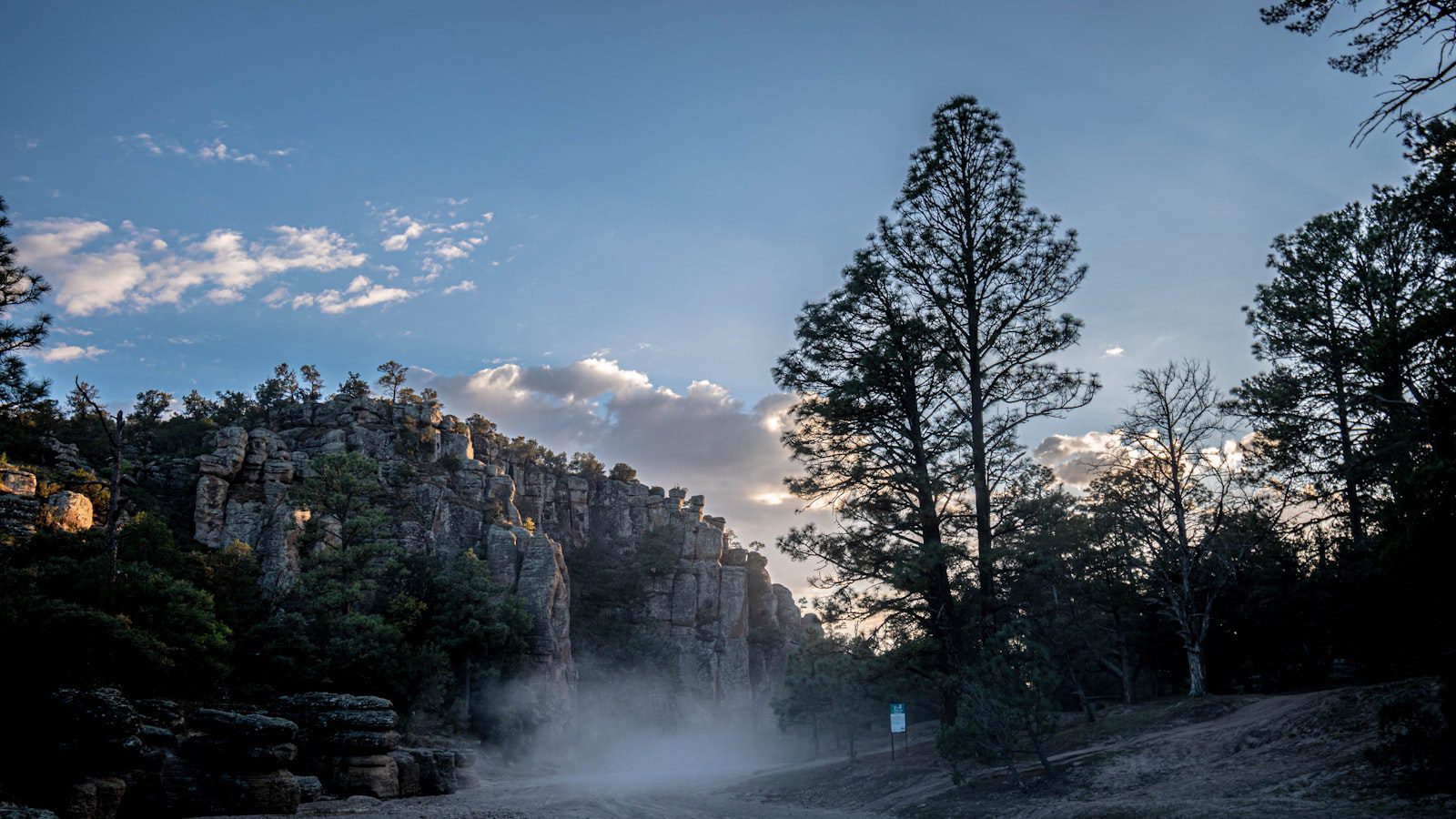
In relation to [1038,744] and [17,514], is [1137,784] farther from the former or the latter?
[17,514]

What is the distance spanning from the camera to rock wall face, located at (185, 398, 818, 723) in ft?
171

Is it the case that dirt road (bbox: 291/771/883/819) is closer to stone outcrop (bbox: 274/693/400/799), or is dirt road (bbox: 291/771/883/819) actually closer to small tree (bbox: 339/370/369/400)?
stone outcrop (bbox: 274/693/400/799)

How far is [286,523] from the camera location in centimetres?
4506

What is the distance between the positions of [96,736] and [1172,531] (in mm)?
28544

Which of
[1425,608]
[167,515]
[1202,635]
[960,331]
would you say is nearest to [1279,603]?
[1202,635]

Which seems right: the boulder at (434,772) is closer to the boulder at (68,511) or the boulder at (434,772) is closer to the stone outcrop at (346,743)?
the stone outcrop at (346,743)

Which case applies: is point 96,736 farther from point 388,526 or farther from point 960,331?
point 388,526

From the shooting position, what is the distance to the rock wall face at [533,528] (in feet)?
171

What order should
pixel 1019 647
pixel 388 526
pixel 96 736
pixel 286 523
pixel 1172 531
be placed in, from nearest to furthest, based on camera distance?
pixel 96 736
pixel 1019 647
pixel 1172 531
pixel 286 523
pixel 388 526

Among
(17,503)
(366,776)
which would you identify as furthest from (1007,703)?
(17,503)

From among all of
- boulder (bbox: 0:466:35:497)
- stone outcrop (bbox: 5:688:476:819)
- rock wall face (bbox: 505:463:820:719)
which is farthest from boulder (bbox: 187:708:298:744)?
rock wall face (bbox: 505:463:820:719)

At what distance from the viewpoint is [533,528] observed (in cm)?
7525

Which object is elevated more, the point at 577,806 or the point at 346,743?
the point at 346,743

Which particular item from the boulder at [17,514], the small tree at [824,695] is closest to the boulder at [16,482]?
the boulder at [17,514]
